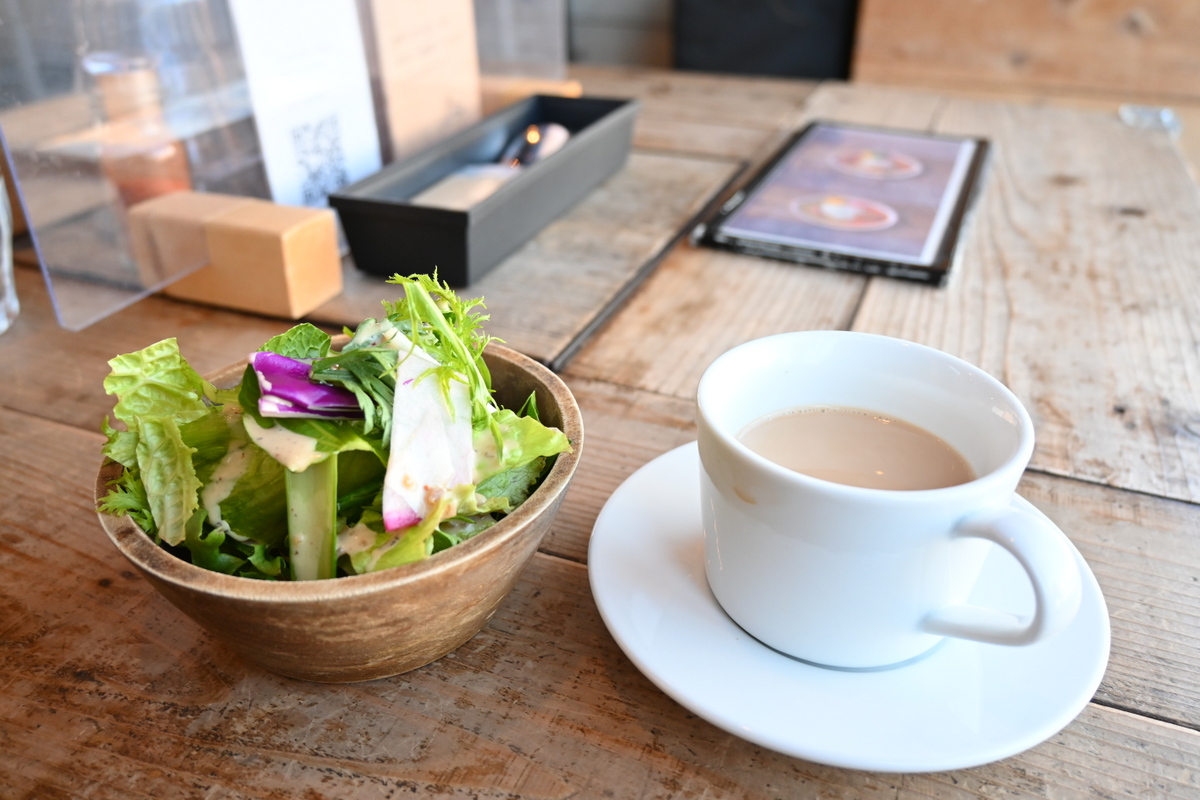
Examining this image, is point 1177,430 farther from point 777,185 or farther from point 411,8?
point 411,8

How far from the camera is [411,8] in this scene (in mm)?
948

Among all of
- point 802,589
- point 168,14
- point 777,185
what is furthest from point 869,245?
point 168,14

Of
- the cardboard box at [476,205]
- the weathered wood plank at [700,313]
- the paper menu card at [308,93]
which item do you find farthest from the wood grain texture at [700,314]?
the paper menu card at [308,93]

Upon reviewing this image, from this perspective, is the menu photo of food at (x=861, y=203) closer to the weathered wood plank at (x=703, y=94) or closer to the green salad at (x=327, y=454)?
the weathered wood plank at (x=703, y=94)

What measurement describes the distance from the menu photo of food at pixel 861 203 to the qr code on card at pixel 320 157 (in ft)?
1.27

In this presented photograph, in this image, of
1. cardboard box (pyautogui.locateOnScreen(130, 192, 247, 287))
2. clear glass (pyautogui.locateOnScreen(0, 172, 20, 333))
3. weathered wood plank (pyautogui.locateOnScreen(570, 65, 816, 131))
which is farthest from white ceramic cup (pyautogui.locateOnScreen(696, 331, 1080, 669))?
weathered wood plank (pyautogui.locateOnScreen(570, 65, 816, 131))

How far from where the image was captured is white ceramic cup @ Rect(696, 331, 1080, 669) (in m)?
0.31

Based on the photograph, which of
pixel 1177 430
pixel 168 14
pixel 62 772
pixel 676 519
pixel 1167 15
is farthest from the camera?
pixel 1167 15

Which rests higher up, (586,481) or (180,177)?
(180,177)

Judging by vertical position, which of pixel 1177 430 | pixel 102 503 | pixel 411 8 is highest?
pixel 411 8

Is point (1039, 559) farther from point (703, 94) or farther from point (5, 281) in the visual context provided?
point (703, 94)

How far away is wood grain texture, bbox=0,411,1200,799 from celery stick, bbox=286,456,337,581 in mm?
70

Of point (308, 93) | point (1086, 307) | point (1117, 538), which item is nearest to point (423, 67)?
point (308, 93)

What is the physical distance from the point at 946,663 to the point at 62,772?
0.36m
